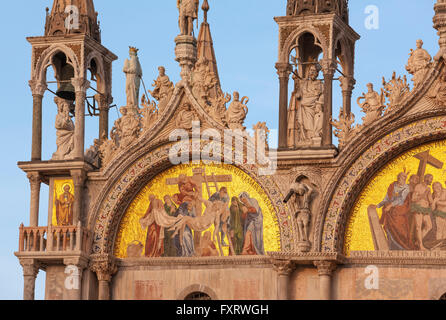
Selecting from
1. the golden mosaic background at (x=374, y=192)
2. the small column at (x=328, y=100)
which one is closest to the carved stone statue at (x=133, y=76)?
the small column at (x=328, y=100)

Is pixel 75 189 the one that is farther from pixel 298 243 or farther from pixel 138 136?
pixel 298 243

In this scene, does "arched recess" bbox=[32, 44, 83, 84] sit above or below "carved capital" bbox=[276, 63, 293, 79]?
above

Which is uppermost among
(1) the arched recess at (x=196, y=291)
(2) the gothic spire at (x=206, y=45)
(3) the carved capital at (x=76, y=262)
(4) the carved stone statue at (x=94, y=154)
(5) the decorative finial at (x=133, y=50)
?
(2) the gothic spire at (x=206, y=45)

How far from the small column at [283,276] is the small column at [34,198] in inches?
204

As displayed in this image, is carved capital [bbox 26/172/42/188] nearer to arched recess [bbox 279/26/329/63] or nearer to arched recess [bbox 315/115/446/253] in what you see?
arched recess [bbox 279/26/329/63]

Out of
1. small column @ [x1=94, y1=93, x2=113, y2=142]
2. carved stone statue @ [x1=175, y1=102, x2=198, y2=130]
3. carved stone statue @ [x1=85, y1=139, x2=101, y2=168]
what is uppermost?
small column @ [x1=94, y1=93, x2=113, y2=142]

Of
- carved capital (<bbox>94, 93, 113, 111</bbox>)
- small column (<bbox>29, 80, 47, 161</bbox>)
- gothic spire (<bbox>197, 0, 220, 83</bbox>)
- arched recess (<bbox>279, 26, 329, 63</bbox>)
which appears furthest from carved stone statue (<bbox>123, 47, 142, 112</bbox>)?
gothic spire (<bbox>197, 0, 220, 83</bbox>)

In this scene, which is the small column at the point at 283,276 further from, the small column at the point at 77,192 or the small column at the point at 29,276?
the small column at the point at 29,276

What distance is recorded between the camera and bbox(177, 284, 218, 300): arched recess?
3575 centimetres

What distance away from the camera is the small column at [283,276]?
34.9 meters

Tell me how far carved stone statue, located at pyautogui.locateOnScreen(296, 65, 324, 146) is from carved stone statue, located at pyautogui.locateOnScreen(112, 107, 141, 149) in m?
3.31

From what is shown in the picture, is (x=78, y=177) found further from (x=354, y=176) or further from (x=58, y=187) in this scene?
(x=354, y=176)

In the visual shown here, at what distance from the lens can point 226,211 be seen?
36.0m

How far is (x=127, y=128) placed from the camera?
36750mm
